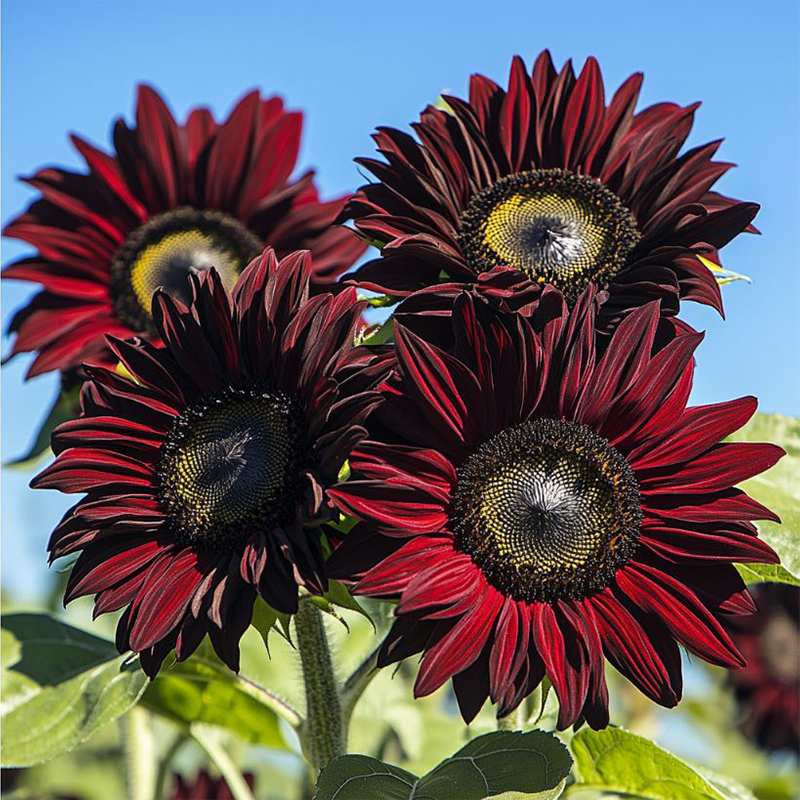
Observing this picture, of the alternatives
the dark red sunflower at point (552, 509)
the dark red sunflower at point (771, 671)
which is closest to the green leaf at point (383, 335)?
the dark red sunflower at point (552, 509)

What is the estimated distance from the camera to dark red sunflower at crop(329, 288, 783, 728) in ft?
4.33

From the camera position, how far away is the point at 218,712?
2141mm

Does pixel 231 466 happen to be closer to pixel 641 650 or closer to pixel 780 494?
pixel 641 650

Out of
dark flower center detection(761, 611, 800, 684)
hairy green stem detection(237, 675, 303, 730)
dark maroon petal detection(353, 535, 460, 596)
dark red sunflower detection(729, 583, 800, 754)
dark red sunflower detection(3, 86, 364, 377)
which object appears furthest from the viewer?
dark flower center detection(761, 611, 800, 684)

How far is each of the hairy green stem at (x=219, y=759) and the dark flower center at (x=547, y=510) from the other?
851mm

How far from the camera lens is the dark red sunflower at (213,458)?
4.36ft

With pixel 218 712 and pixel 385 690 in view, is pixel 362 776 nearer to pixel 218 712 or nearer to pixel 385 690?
pixel 218 712

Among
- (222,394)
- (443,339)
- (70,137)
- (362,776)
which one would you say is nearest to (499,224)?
(443,339)

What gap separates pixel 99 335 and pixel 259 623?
101cm

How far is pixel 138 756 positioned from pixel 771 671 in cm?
278

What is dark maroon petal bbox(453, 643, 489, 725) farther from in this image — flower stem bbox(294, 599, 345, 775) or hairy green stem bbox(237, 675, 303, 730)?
hairy green stem bbox(237, 675, 303, 730)

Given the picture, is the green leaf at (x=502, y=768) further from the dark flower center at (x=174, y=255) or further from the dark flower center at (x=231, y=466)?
the dark flower center at (x=174, y=255)

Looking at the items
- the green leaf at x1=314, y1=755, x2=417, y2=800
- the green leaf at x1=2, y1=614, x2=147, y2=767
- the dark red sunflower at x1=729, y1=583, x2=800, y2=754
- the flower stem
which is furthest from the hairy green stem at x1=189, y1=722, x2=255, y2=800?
the dark red sunflower at x1=729, y1=583, x2=800, y2=754

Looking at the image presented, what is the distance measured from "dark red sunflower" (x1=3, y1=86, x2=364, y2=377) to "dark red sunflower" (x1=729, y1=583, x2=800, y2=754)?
2374mm
